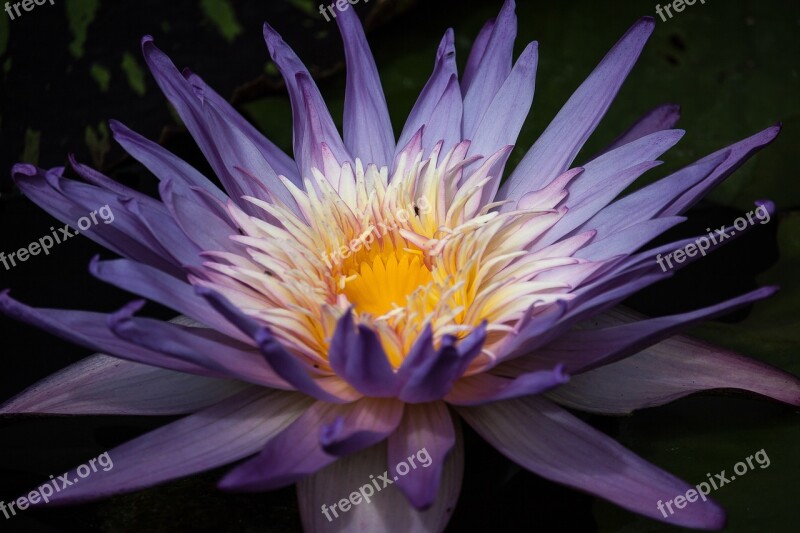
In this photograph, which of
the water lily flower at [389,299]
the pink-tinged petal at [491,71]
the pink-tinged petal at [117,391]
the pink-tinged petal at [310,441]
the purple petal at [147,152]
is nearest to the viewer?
the pink-tinged petal at [310,441]

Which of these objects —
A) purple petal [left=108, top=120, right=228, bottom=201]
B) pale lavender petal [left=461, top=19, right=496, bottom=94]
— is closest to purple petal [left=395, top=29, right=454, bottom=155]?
pale lavender petal [left=461, top=19, right=496, bottom=94]

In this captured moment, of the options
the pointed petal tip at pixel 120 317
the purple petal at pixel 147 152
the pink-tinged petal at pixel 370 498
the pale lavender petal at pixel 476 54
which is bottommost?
the pink-tinged petal at pixel 370 498

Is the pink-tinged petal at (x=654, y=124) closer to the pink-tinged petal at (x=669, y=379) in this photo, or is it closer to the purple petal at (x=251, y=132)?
the pink-tinged petal at (x=669, y=379)

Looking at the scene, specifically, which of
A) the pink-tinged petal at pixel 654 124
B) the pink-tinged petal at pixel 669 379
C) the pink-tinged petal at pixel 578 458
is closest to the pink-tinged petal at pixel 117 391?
the pink-tinged petal at pixel 578 458

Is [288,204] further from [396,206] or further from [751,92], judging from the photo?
[751,92]

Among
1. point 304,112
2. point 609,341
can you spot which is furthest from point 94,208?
point 609,341
